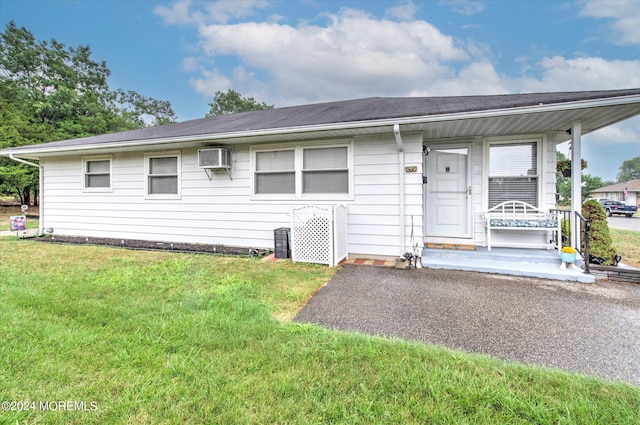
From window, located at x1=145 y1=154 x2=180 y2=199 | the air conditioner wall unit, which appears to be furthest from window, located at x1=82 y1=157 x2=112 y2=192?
the air conditioner wall unit

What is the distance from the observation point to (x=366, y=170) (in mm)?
5195

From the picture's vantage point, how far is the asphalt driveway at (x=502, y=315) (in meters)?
2.18

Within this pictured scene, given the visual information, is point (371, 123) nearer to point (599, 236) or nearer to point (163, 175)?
point (599, 236)

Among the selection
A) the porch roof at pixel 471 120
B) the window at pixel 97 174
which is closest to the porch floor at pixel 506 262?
the porch roof at pixel 471 120

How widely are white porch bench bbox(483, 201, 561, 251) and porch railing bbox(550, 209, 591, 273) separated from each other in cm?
16

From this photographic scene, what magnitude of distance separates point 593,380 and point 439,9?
10.8 metres

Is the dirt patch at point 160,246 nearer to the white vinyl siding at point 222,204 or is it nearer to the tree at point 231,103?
the white vinyl siding at point 222,204

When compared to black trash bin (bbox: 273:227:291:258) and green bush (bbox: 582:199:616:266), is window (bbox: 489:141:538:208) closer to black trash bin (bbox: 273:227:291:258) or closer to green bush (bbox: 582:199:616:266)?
green bush (bbox: 582:199:616:266)

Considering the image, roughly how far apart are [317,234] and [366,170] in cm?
145

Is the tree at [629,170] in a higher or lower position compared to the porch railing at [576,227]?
higher

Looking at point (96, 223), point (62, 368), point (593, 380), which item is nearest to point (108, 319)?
point (62, 368)

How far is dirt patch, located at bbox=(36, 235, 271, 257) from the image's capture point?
5945mm

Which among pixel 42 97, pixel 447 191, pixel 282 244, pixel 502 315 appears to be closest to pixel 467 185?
pixel 447 191

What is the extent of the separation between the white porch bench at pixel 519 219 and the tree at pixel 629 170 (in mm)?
89926
